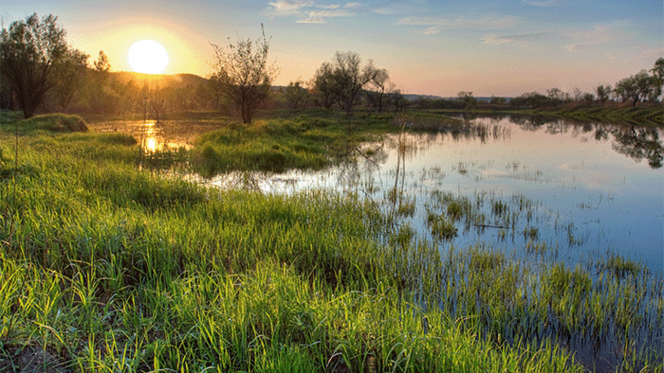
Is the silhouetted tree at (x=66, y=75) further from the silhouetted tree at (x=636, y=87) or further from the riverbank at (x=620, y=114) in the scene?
the silhouetted tree at (x=636, y=87)

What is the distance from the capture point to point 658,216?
8898mm

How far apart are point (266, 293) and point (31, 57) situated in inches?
1426

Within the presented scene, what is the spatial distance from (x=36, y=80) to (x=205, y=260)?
34844mm

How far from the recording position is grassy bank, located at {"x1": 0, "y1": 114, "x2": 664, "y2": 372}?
111 inches

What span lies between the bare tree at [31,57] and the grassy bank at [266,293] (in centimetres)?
2813

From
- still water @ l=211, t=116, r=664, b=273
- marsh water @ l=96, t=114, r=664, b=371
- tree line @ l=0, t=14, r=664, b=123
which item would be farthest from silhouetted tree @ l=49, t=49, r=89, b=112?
marsh water @ l=96, t=114, r=664, b=371

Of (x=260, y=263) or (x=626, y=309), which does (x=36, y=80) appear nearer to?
(x=260, y=263)

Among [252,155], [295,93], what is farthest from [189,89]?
[252,155]

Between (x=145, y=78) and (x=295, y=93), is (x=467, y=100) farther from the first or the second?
(x=145, y=78)

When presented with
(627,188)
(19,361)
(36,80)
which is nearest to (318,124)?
(36,80)

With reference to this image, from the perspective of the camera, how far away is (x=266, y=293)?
3379mm

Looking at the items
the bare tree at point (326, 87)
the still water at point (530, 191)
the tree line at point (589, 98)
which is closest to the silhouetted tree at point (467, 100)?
the tree line at point (589, 98)

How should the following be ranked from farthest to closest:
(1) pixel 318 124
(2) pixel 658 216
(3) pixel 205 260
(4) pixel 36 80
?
(1) pixel 318 124, (4) pixel 36 80, (2) pixel 658 216, (3) pixel 205 260

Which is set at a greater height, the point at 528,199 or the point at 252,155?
the point at 252,155
